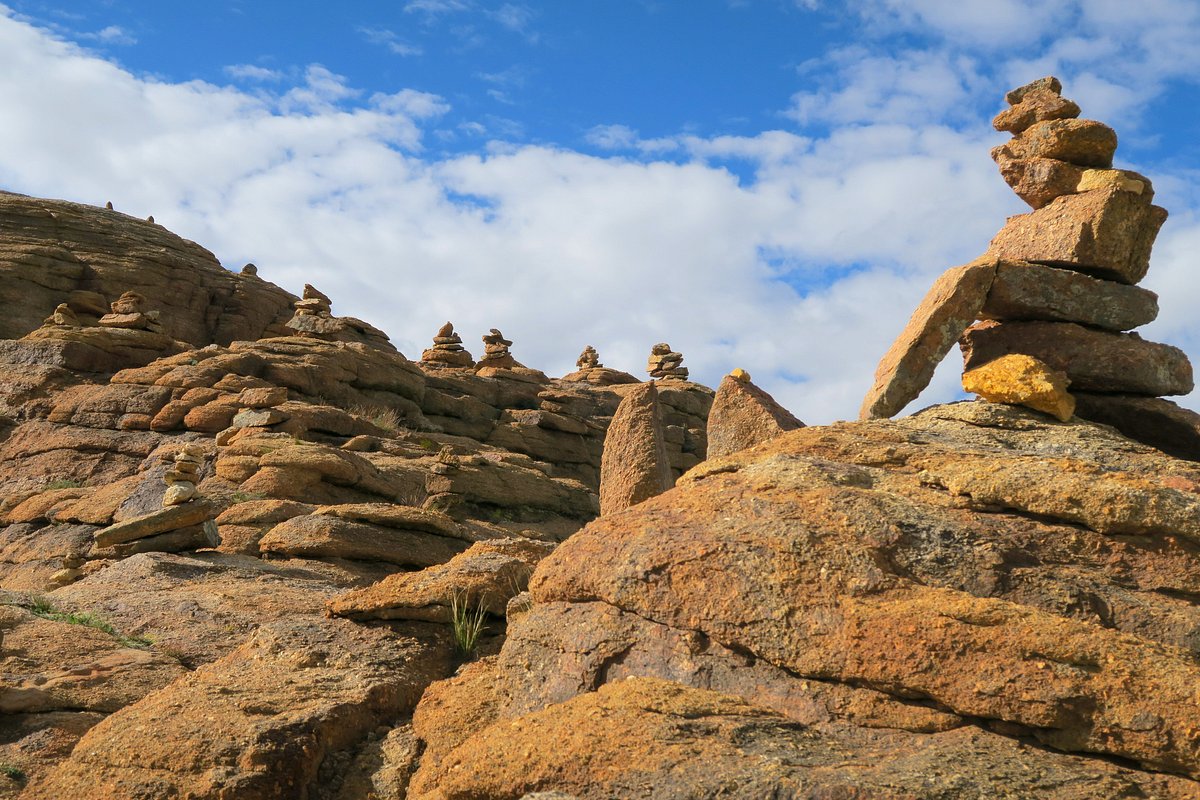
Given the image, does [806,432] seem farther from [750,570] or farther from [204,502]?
[204,502]

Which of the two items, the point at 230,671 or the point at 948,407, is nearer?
the point at 230,671

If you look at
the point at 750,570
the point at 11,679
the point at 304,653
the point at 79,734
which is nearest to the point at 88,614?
the point at 11,679

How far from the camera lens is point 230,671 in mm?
7750

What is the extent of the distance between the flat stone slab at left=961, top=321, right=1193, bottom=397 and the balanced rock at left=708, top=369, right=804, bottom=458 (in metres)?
1.70

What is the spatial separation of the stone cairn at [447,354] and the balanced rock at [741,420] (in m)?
35.2

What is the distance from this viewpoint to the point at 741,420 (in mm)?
9367

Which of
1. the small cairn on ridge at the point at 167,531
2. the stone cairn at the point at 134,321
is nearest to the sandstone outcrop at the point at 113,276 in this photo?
the stone cairn at the point at 134,321

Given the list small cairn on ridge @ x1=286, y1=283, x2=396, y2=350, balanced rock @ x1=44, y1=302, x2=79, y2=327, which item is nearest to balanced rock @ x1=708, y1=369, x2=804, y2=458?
small cairn on ridge @ x1=286, y1=283, x2=396, y2=350

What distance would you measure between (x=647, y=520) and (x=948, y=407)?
Answer: 2947mm

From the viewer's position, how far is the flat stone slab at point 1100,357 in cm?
871

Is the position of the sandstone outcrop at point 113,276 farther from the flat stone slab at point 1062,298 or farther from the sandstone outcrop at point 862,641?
the sandstone outcrop at point 862,641

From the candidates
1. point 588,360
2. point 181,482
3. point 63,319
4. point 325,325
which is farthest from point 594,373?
point 181,482

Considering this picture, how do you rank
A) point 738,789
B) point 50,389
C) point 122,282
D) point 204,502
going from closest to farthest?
point 738,789
point 204,502
point 50,389
point 122,282

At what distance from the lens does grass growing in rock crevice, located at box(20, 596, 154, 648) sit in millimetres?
10094
